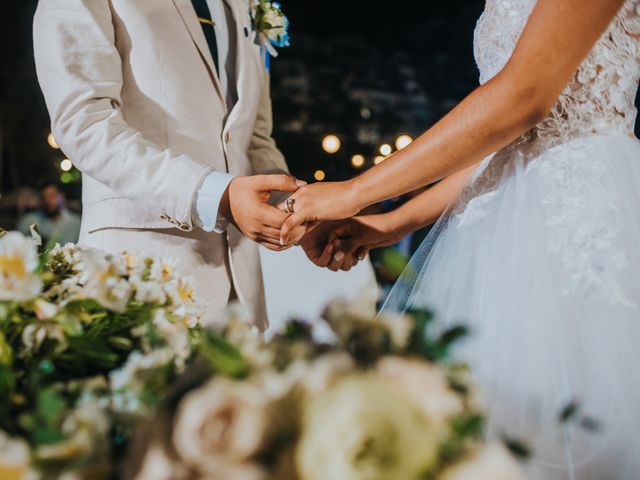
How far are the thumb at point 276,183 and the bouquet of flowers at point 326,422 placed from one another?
33.8 inches

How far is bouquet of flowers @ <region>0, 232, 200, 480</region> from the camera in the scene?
0.39 metres

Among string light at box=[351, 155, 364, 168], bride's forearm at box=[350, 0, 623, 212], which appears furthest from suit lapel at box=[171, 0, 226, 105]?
string light at box=[351, 155, 364, 168]

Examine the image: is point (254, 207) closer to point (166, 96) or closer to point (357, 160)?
point (166, 96)

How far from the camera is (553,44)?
36.9 inches

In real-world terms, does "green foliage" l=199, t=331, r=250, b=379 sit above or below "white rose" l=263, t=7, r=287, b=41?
below

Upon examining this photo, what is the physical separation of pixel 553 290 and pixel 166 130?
859mm

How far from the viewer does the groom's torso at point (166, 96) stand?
1278 mm

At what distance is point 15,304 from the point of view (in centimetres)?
56

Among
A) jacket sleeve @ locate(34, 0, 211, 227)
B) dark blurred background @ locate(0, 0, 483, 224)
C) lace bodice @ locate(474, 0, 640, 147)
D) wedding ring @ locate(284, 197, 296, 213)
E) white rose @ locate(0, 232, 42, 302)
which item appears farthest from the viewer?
dark blurred background @ locate(0, 0, 483, 224)

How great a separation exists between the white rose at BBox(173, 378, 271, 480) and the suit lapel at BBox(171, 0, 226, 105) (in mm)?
1104

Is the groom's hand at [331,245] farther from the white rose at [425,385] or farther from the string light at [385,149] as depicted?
the string light at [385,149]

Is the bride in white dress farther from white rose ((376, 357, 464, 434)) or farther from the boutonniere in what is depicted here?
the boutonniere

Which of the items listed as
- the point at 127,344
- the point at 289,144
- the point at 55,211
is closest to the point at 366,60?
the point at 289,144

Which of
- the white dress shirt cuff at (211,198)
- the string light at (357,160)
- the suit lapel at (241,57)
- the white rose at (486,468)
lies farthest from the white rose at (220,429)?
the string light at (357,160)
